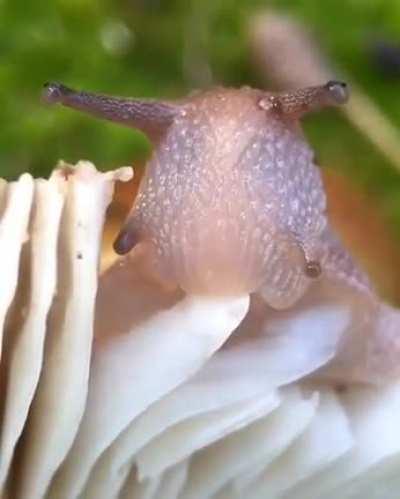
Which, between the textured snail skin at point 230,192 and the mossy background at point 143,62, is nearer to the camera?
the textured snail skin at point 230,192

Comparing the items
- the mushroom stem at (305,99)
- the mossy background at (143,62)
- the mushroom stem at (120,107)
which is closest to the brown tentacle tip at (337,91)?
the mushroom stem at (305,99)

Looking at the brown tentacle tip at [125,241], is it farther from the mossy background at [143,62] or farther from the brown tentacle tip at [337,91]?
the mossy background at [143,62]

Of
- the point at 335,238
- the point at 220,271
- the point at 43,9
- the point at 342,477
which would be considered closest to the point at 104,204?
the point at 220,271

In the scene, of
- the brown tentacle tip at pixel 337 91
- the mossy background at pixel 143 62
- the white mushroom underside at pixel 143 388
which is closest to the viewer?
the white mushroom underside at pixel 143 388

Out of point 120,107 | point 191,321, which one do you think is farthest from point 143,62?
point 191,321

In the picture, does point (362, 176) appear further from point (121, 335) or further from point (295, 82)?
point (121, 335)
